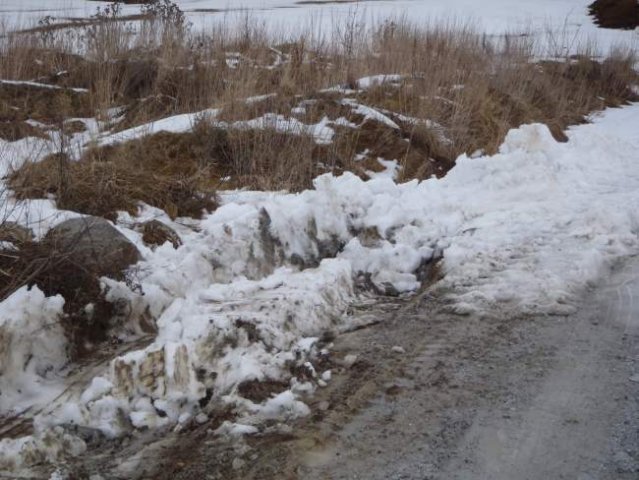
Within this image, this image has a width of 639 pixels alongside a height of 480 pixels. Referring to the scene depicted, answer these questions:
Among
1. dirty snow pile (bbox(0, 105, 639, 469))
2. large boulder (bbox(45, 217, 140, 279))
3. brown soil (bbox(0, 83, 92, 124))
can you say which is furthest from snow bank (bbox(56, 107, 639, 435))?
brown soil (bbox(0, 83, 92, 124))

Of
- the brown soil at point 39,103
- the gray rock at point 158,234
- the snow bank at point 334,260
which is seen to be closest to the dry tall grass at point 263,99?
the brown soil at point 39,103

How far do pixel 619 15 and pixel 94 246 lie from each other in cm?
2356

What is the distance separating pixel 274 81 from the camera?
965 cm

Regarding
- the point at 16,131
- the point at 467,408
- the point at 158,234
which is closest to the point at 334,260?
the point at 158,234

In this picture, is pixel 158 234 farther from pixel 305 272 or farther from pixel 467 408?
pixel 467 408

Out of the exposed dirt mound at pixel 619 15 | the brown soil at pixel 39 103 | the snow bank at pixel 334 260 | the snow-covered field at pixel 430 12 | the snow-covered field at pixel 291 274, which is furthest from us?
the exposed dirt mound at pixel 619 15

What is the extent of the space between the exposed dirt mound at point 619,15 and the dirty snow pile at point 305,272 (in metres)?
18.0

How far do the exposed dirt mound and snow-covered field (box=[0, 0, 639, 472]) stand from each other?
1744 cm

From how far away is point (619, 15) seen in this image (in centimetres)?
2306

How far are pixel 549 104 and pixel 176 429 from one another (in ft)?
34.3

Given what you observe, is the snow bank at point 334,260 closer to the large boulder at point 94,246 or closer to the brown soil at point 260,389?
the brown soil at point 260,389

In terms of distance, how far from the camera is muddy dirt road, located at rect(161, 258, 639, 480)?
2779 mm

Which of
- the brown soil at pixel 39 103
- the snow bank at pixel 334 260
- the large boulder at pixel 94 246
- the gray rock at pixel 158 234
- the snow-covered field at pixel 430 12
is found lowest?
the snow bank at pixel 334 260

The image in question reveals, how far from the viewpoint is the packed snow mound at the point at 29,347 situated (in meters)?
3.26
